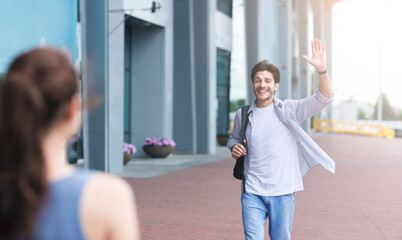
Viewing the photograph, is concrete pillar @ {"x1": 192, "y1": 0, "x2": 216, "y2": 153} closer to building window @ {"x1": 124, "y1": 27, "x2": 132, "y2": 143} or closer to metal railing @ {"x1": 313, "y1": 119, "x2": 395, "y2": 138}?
building window @ {"x1": 124, "y1": 27, "x2": 132, "y2": 143}

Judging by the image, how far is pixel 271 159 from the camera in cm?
440

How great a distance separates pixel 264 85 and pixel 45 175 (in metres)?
3.20

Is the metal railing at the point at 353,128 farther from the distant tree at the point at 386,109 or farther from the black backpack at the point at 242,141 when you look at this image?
the black backpack at the point at 242,141

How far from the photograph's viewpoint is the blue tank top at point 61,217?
4.59 feet

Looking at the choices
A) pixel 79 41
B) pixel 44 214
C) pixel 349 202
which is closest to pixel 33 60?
pixel 44 214

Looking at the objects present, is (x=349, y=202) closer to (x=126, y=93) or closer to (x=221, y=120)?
(x=126, y=93)

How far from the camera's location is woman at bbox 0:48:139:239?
1355mm

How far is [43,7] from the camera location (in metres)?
12.9

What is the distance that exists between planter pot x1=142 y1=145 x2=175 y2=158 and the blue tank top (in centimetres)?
1954

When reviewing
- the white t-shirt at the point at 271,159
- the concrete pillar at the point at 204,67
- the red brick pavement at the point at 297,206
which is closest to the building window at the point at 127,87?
the concrete pillar at the point at 204,67

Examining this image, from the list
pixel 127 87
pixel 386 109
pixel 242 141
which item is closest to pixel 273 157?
pixel 242 141

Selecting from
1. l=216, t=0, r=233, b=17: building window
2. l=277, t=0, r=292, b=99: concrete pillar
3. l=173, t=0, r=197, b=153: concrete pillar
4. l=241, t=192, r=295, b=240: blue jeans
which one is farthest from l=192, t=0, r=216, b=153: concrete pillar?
l=241, t=192, r=295, b=240: blue jeans

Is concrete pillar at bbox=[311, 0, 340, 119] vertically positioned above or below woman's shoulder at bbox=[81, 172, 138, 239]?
above

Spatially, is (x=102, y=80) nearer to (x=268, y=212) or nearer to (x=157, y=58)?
(x=157, y=58)
